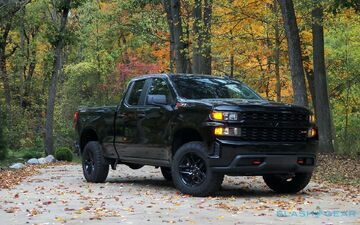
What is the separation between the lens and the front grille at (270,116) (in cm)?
903

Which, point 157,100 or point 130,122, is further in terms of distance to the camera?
point 130,122

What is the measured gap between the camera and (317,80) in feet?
70.9

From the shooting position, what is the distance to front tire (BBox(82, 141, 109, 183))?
1202cm

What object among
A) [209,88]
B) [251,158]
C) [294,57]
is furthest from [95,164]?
[294,57]

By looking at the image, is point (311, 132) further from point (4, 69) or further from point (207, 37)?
point (4, 69)

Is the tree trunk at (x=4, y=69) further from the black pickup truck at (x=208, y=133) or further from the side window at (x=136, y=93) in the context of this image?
the black pickup truck at (x=208, y=133)

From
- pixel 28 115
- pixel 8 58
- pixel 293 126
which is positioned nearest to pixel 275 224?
pixel 293 126

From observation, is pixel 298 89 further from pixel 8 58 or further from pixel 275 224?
pixel 8 58

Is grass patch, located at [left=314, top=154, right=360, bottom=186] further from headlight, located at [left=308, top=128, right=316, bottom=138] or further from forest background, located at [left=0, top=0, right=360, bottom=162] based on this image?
headlight, located at [left=308, top=128, right=316, bottom=138]

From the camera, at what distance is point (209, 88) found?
1052 centimetres

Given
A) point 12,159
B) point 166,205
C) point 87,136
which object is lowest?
point 12,159

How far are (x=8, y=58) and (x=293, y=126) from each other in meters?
31.6

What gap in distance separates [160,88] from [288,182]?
116 inches
